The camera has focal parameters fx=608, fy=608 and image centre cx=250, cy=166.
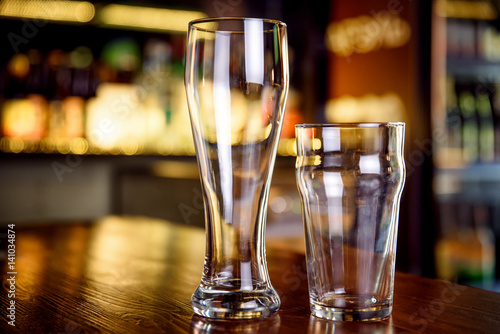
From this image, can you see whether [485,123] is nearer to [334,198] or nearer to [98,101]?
[98,101]

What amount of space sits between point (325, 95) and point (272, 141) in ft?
9.00

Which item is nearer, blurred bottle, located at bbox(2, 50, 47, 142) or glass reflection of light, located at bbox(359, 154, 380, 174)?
glass reflection of light, located at bbox(359, 154, 380, 174)

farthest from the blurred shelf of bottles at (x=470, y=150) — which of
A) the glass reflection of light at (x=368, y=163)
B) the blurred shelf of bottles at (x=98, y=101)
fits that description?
the glass reflection of light at (x=368, y=163)

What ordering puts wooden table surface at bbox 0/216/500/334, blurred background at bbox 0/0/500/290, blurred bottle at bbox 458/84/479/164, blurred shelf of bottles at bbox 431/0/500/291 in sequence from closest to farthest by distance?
wooden table surface at bbox 0/216/500/334 < blurred background at bbox 0/0/500/290 < blurred shelf of bottles at bbox 431/0/500/291 < blurred bottle at bbox 458/84/479/164

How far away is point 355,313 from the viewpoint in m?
0.44

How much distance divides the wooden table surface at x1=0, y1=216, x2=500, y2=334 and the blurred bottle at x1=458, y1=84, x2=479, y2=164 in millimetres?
2084

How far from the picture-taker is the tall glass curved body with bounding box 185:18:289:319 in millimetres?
461

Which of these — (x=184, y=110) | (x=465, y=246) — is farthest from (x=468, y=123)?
(x=184, y=110)

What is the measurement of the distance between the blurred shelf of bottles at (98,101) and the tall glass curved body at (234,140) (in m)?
2.04

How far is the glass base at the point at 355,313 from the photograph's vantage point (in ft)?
1.46

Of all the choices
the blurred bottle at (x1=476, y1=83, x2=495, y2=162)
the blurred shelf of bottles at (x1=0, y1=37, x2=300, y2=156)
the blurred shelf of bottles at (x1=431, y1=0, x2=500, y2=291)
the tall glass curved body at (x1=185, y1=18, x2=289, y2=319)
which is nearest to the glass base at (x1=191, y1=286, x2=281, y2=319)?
the tall glass curved body at (x1=185, y1=18, x2=289, y2=319)

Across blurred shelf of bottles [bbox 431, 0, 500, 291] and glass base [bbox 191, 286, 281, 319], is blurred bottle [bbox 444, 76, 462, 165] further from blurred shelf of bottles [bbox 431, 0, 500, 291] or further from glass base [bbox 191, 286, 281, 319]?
glass base [bbox 191, 286, 281, 319]

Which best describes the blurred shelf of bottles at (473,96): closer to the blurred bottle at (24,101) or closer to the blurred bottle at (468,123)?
the blurred bottle at (468,123)

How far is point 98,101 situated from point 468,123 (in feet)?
5.46
